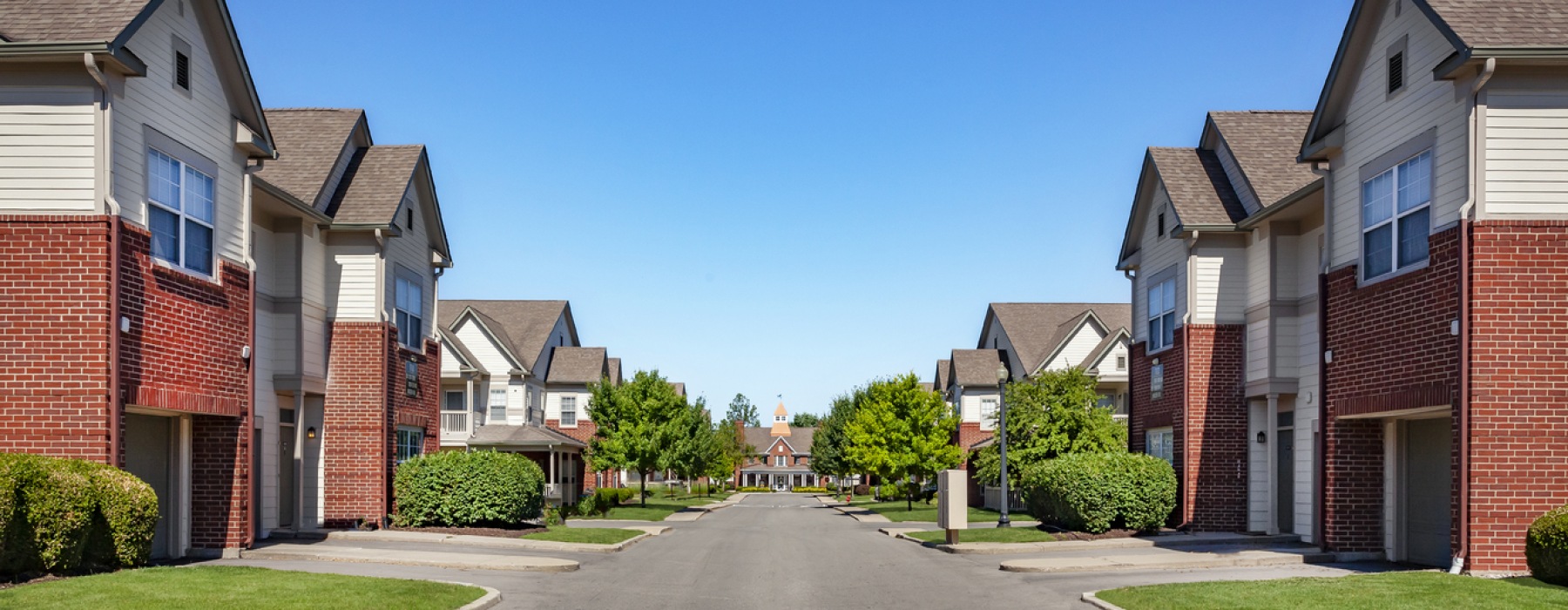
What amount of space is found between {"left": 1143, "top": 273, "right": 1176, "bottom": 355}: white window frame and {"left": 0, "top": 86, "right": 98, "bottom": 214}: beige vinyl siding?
2405 cm

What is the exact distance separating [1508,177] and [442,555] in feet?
59.9

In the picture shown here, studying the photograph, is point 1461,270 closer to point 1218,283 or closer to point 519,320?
point 1218,283

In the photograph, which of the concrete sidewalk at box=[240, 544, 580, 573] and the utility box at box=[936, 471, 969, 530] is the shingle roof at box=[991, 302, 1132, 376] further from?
the concrete sidewalk at box=[240, 544, 580, 573]

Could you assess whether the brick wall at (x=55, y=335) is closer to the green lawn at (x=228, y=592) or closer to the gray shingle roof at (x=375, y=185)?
the green lawn at (x=228, y=592)

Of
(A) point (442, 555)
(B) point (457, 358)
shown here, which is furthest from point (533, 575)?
(B) point (457, 358)

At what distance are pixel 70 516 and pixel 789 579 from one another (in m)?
10.4

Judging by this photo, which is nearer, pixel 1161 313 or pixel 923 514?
pixel 1161 313

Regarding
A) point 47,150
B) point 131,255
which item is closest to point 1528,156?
Result: point 131,255

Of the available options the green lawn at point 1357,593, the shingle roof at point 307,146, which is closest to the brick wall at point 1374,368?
the green lawn at point 1357,593

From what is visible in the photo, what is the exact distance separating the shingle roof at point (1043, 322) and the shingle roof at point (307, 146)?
3588cm

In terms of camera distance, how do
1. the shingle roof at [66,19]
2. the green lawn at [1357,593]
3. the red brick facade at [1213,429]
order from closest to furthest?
the green lawn at [1357,593] < the shingle roof at [66,19] < the red brick facade at [1213,429]

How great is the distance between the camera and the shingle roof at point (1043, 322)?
198 ft

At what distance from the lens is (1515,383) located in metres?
17.8

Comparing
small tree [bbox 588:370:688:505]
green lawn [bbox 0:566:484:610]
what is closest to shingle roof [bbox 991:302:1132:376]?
small tree [bbox 588:370:688:505]
